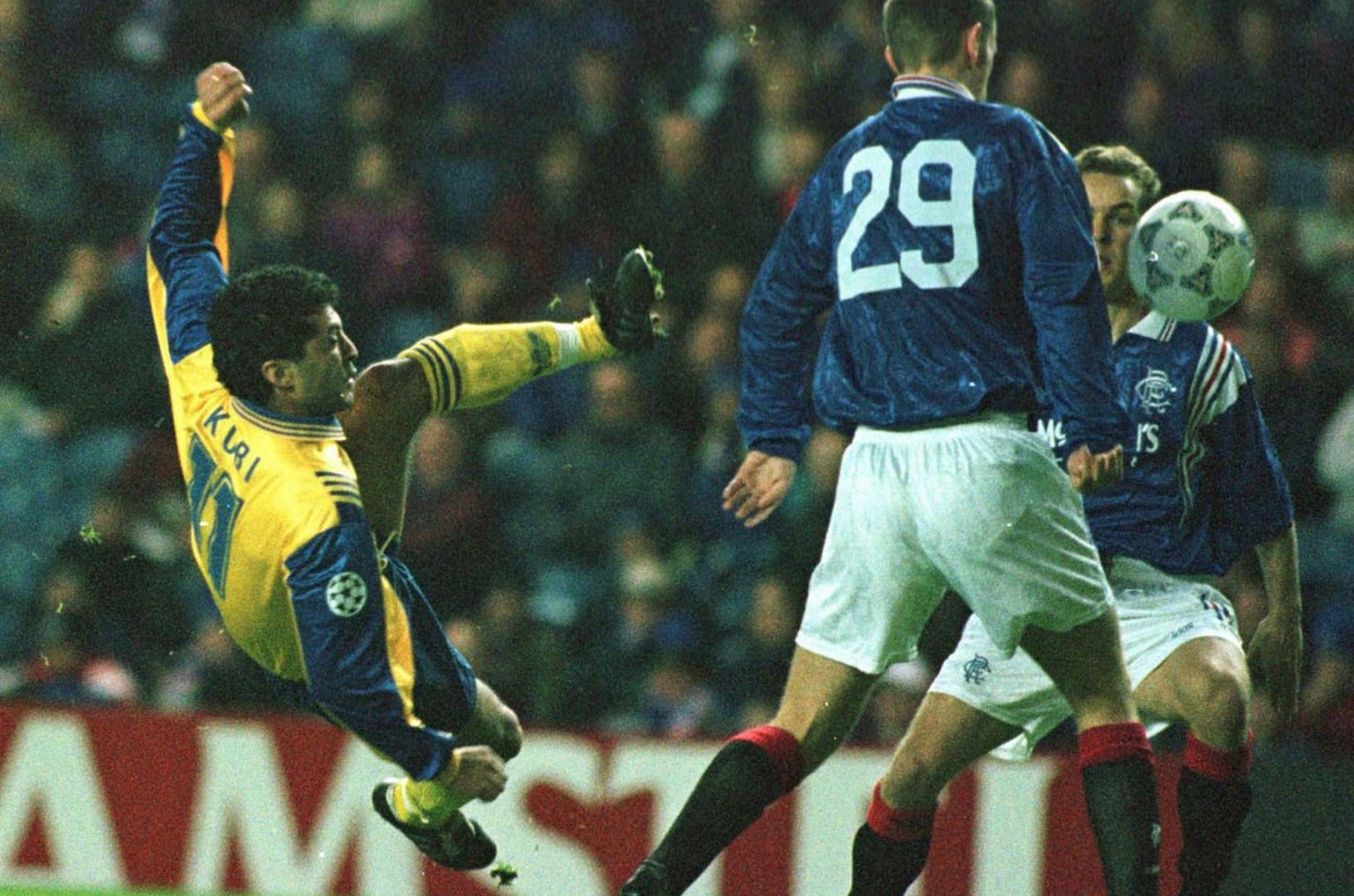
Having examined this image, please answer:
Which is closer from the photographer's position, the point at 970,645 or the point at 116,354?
the point at 970,645

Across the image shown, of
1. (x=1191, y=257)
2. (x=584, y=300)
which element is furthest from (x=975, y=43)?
(x=584, y=300)

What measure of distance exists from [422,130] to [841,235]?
18.5 feet

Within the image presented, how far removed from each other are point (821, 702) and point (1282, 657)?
53.8 inches

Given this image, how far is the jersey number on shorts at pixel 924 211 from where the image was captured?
366 cm

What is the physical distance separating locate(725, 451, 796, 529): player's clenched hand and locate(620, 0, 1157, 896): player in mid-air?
0.56 ft

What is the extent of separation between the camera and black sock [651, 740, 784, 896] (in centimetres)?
380

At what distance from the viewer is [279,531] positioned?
154 inches

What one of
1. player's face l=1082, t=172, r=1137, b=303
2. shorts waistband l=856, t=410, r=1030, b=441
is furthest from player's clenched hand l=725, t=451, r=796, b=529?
player's face l=1082, t=172, r=1137, b=303

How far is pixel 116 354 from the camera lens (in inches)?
316

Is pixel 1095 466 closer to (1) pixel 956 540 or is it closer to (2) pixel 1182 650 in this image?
(1) pixel 956 540

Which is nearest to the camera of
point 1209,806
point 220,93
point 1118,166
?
point 1209,806

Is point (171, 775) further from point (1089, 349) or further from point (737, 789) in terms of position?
point (1089, 349)

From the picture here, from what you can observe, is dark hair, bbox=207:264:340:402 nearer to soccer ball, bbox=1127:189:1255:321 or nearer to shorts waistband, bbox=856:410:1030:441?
shorts waistband, bbox=856:410:1030:441

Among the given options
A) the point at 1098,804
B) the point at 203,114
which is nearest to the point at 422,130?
the point at 203,114
